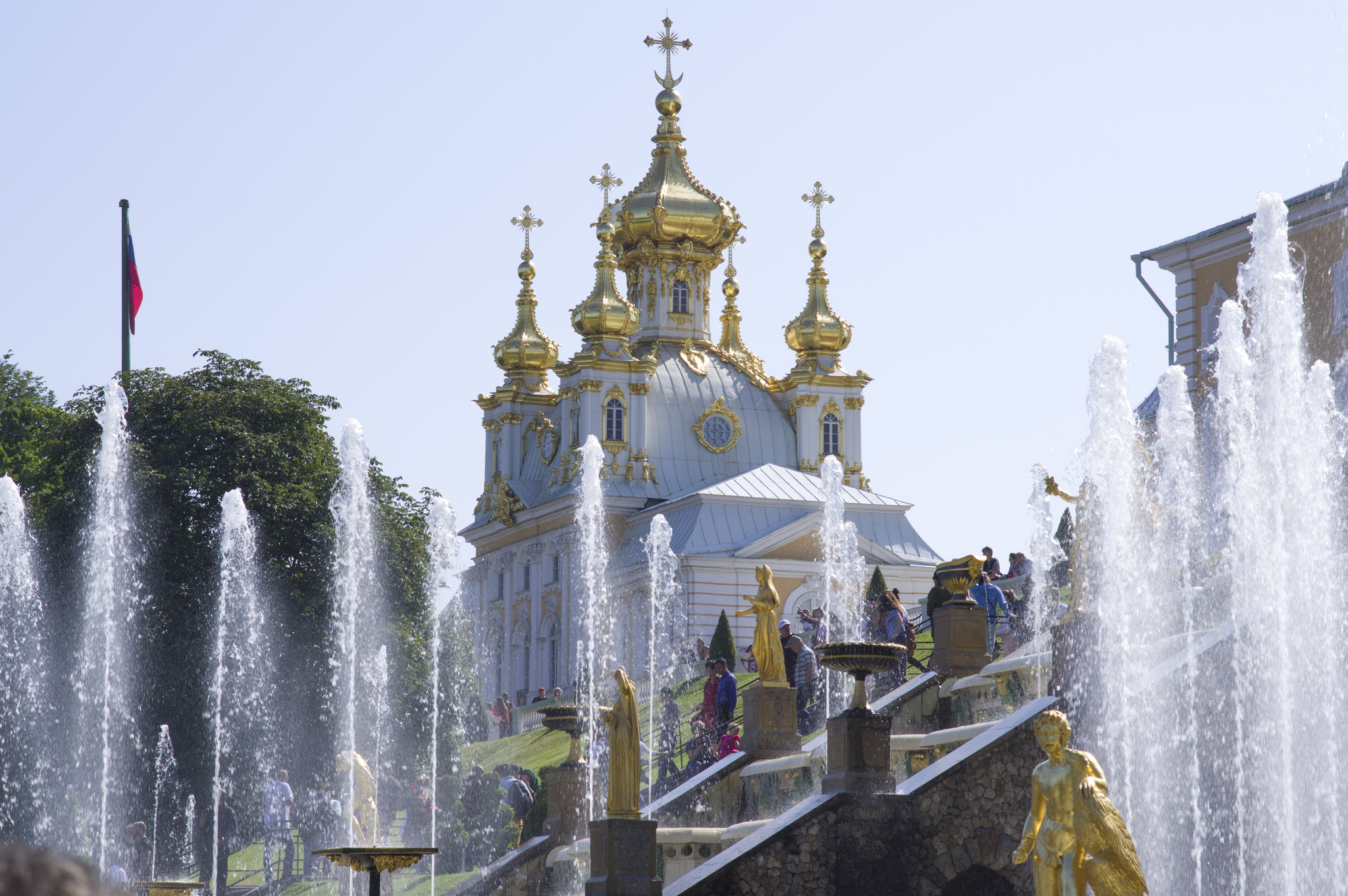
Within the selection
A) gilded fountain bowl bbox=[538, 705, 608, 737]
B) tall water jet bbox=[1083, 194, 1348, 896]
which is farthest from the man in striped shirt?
tall water jet bbox=[1083, 194, 1348, 896]

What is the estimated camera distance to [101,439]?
3147cm

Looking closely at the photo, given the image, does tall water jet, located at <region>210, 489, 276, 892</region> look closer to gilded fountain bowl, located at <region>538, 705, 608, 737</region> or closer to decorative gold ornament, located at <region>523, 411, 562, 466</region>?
gilded fountain bowl, located at <region>538, 705, 608, 737</region>

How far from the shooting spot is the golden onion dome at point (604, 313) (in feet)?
206

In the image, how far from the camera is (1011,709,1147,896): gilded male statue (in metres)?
10.1

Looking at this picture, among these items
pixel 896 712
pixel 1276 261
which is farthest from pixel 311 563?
pixel 1276 261

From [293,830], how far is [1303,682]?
16922mm

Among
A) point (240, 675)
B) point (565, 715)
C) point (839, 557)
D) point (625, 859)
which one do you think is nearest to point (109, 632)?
point (240, 675)

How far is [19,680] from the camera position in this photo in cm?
2761

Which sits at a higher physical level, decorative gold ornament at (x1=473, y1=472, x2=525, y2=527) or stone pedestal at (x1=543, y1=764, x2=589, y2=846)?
decorative gold ornament at (x1=473, y1=472, x2=525, y2=527)

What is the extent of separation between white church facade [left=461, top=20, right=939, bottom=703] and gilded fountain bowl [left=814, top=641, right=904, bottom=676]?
125ft

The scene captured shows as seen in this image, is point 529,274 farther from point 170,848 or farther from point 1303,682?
point 1303,682

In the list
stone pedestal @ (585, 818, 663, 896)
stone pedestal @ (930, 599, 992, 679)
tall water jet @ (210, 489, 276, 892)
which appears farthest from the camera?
tall water jet @ (210, 489, 276, 892)

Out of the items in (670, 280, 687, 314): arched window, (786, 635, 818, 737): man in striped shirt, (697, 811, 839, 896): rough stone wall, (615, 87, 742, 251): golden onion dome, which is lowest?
(697, 811, 839, 896): rough stone wall

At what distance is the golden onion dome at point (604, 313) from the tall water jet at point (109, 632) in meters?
31.7
